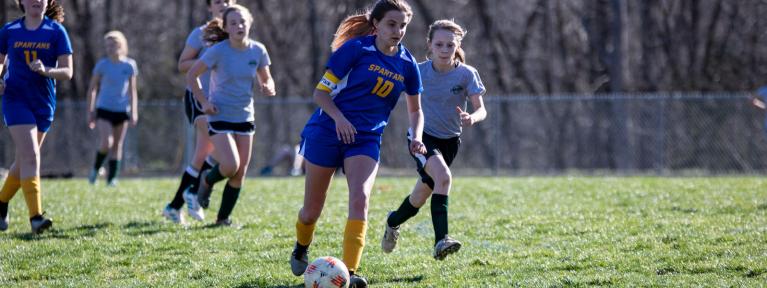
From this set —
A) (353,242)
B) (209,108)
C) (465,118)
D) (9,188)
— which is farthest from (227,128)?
(353,242)

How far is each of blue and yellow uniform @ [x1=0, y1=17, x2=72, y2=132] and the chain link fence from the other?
38.1 feet

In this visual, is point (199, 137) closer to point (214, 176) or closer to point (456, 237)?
point (214, 176)

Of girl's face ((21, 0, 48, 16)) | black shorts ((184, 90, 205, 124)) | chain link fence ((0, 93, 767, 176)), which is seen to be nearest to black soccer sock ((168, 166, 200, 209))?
black shorts ((184, 90, 205, 124))

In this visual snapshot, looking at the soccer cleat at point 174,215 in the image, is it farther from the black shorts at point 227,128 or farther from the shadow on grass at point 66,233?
the black shorts at point 227,128

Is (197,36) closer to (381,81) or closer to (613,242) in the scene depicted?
(381,81)

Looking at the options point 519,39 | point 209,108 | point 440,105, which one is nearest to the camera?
point 440,105

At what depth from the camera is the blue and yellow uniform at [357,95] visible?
18.2 feet

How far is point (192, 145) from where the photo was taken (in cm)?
1953

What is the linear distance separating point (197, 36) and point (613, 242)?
4.12 metres

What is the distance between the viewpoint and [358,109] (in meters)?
5.61

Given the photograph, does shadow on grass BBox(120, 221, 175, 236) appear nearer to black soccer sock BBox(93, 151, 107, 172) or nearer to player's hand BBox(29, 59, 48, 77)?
player's hand BBox(29, 59, 48, 77)

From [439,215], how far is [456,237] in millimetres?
1360

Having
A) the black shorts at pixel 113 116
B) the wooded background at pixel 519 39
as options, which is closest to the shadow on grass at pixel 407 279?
the black shorts at pixel 113 116

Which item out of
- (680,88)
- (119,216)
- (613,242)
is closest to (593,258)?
(613,242)
